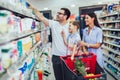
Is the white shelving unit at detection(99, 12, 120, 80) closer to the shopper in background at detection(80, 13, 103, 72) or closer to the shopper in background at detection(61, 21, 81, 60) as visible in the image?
the shopper in background at detection(80, 13, 103, 72)

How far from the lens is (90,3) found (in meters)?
13.2

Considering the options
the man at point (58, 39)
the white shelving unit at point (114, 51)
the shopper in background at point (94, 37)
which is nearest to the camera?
the shopper in background at point (94, 37)

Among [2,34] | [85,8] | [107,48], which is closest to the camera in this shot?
[2,34]

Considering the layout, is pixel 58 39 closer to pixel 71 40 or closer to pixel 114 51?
pixel 71 40

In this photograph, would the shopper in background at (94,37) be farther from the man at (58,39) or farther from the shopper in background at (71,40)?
the man at (58,39)

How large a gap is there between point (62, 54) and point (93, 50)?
1.93 feet

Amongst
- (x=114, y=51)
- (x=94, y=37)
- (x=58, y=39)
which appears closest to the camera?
(x=94, y=37)

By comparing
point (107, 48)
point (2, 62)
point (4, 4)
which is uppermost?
point (4, 4)

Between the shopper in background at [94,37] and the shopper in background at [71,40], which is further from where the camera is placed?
the shopper in background at [71,40]

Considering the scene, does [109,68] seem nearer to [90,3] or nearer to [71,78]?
[71,78]

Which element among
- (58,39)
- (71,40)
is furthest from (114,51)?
(58,39)

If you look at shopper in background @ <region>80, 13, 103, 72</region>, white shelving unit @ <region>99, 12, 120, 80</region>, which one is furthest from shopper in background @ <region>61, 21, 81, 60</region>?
white shelving unit @ <region>99, 12, 120, 80</region>

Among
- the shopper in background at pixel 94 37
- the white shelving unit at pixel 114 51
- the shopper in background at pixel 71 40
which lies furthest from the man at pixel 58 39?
the white shelving unit at pixel 114 51

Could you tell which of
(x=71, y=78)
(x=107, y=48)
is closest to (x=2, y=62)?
(x=71, y=78)
